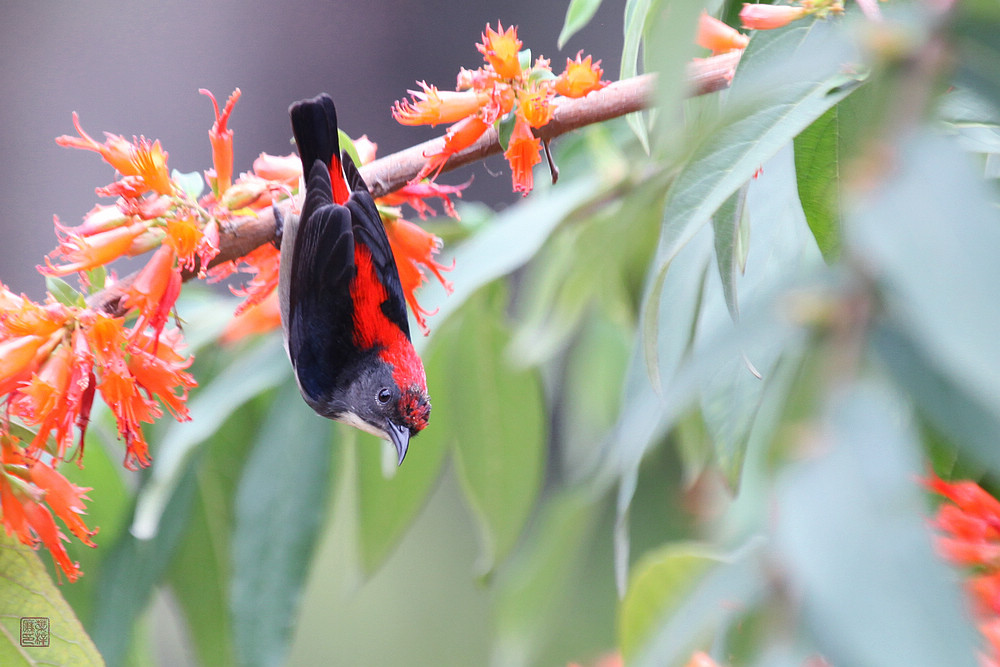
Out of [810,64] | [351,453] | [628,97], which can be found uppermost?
[810,64]

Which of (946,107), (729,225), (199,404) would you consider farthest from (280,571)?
(946,107)

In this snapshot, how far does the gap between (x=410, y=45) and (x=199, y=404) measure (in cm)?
281

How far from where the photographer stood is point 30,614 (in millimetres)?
963

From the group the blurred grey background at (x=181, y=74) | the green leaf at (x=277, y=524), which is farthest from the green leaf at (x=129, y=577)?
the blurred grey background at (x=181, y=74)

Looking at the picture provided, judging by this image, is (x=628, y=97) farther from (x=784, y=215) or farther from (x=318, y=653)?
(x=318, y=653)

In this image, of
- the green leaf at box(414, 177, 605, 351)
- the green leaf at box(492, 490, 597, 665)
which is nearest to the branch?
the green leaf at box(414, 177, 605, 351)

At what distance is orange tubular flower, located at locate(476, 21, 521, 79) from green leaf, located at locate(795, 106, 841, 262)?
326 millimetres

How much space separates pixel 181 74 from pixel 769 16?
3.70m

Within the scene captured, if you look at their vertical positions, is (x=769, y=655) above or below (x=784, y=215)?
above

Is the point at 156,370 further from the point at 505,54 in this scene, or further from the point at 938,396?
the point at 938,396

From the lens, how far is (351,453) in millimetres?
1706

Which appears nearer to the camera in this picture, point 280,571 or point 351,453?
point 280,571

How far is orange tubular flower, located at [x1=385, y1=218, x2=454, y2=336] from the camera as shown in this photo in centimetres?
115

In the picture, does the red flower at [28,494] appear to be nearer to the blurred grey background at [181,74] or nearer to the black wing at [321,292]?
the black wing at [321,292]
